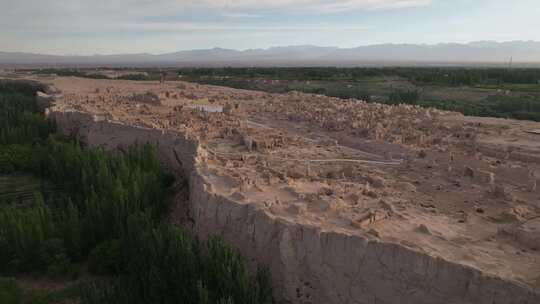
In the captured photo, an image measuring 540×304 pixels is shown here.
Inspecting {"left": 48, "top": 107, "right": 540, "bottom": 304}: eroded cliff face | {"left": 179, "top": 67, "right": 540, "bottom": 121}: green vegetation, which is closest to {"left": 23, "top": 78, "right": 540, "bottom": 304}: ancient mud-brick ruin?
{"left": 48, "top": 107, "right": 540, "bottom": 304}: eroded cliff face

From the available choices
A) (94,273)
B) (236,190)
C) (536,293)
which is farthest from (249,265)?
(536,293)

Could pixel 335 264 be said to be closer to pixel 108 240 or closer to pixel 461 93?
pixel 108 240

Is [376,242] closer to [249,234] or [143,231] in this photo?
[249,234]

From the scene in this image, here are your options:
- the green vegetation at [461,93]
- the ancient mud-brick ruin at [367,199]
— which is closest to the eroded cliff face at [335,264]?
the ancient mud-brick ruin at [367,199]

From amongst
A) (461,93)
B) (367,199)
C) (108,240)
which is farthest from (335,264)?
(461,93)

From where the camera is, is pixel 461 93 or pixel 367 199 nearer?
pixel 367 199
